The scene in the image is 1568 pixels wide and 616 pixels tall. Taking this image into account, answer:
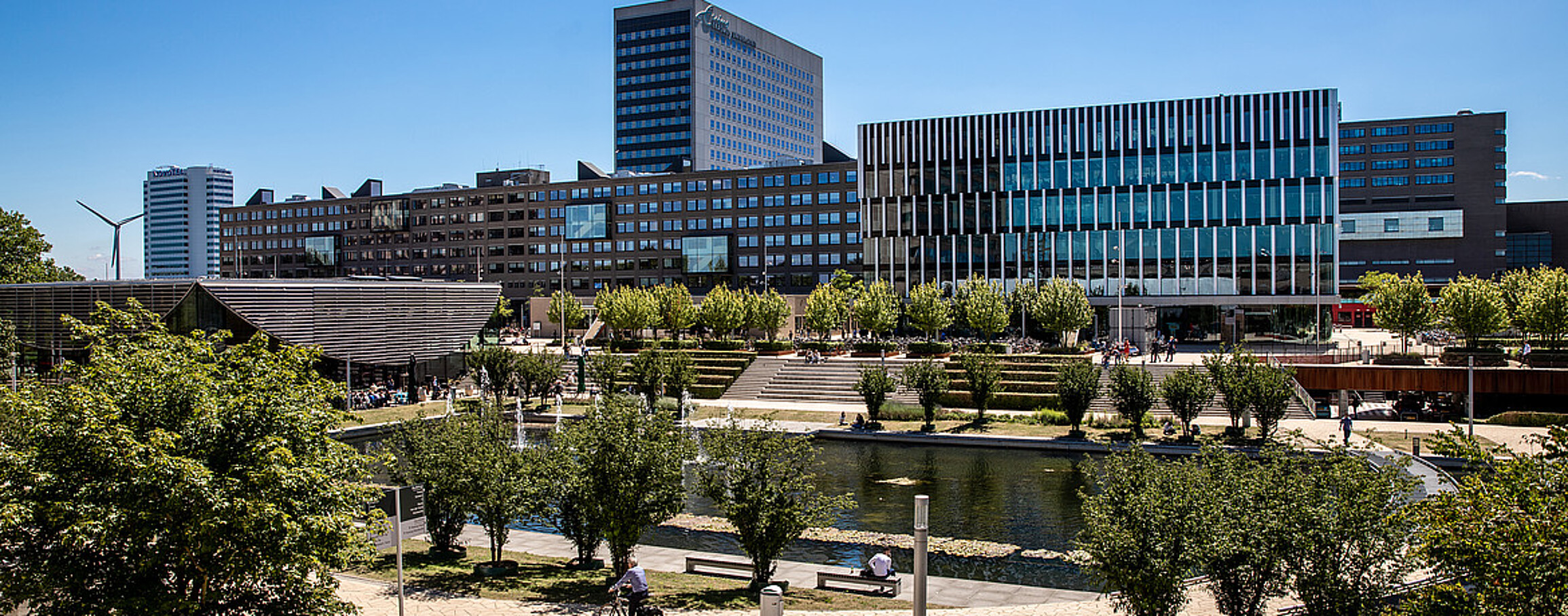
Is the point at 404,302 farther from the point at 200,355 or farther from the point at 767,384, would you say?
the point at 200,355

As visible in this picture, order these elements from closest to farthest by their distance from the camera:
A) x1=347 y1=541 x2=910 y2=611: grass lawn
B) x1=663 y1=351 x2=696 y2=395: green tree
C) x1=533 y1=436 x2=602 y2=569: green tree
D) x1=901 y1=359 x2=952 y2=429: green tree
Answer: x1=347 y1=541 x2=910 y2=611: grass lawn < x1=533 y1=436 x2=602 y2=569: green tree < x1=901 y1=359 x2=952 y2=429: green tree < x1=663 y1=351 x2=696 y2=395: green tree

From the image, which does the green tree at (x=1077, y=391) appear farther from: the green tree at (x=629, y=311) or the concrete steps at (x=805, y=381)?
the green tree at (x=629, y=311)

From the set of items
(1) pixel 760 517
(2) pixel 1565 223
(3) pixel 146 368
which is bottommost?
(1) pixel 760 517

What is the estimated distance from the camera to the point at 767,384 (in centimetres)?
6141

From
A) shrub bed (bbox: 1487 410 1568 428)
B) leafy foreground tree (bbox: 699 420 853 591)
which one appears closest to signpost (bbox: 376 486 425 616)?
leafy foreground tree (bbox: 699 420 853 591)

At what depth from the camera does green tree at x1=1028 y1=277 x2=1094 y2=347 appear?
215 ft

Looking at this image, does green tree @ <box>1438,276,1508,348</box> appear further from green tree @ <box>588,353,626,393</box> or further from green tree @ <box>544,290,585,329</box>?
green tree @ <box>544,290,585,329</box>

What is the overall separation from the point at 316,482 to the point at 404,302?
169 feet

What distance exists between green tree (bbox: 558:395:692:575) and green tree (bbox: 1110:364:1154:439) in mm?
27608

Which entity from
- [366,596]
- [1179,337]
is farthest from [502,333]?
[366,596]

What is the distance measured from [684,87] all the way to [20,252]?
97346 millimetres

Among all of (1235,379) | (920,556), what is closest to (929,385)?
(1235,379)

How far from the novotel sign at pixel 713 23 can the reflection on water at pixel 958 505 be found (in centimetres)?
12360

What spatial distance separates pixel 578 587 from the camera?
20.2m
